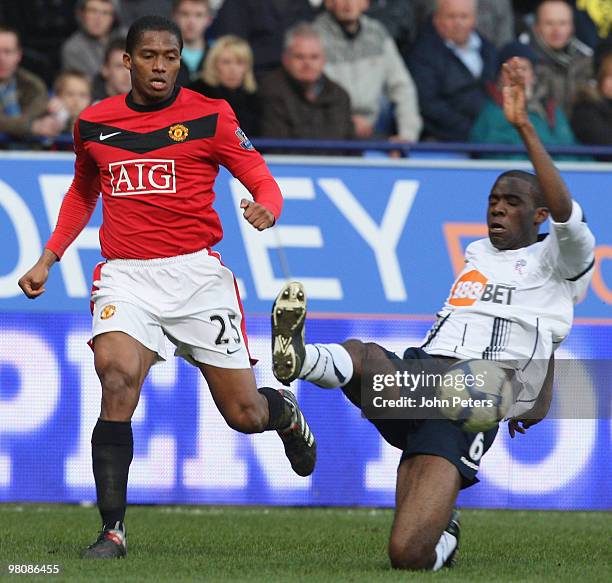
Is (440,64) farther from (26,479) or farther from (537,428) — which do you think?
(26,479)

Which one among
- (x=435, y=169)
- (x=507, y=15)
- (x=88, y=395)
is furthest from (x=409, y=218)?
(x=507, y=15)

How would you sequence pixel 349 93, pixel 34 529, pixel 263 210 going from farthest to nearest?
1. pixel 349 93
2. pixel 34 529
3. pixel 263 210

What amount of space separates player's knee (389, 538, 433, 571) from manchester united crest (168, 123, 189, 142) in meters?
2.06

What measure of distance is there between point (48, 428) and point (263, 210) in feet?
10.8

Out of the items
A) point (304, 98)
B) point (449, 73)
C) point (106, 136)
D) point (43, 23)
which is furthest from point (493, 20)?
point (106, 136)

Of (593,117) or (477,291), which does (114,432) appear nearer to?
(477,291)

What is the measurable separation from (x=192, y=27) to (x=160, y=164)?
464 centimetres

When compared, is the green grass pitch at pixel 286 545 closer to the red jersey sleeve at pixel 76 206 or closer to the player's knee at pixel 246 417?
the player's knee at pixel 246 417

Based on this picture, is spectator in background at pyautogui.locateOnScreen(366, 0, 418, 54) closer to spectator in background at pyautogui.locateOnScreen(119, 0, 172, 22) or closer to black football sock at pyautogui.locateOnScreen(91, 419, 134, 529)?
spectator in background at pyautogui.locateOnScreen(119, 0, 172, 22)

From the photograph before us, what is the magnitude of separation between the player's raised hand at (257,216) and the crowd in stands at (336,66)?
366cm

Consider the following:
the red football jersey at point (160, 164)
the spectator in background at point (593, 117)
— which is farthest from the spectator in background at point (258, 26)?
the red football jersey at point (160, 164)

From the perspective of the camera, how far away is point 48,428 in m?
8.80

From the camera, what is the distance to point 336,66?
36.4 feet

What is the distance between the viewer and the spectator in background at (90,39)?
1102 centimetres
